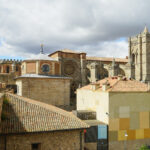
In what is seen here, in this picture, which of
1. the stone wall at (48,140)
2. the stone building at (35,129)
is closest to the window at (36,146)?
the stone building at (35,129)

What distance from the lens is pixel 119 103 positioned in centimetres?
1280

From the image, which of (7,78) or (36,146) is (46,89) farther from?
(36,146)

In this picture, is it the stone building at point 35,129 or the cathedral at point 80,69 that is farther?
the cathedral at point 80,69

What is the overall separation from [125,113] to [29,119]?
7.22 meters

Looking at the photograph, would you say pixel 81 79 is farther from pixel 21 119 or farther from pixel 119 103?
pixel 21 119

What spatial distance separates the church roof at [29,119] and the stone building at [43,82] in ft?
34.9

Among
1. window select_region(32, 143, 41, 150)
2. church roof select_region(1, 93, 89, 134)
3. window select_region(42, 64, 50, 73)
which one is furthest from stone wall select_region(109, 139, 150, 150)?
window select_region(42, 64, 50, 73)

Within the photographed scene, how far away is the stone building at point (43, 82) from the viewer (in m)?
20.7

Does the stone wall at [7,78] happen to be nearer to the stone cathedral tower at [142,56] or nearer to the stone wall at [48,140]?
the stone wall at [48,140]

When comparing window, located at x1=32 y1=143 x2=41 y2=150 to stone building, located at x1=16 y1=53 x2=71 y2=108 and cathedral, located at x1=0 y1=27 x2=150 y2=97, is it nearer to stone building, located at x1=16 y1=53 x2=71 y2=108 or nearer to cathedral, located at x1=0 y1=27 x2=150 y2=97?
stone building, located at x1=16 y1=53 x2=71 y2=108

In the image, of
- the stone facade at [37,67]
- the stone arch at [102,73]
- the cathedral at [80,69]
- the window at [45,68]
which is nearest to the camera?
the stone facade at [37,67]

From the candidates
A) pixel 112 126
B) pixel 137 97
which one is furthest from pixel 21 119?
pixel 137 97

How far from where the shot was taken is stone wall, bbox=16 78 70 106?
20656 millimetres

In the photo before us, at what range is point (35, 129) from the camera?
8.38 metres
